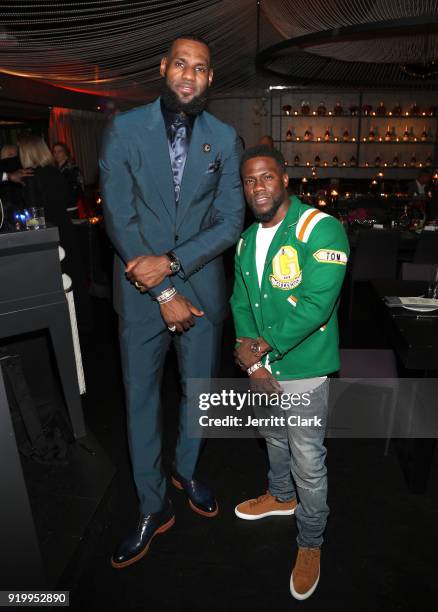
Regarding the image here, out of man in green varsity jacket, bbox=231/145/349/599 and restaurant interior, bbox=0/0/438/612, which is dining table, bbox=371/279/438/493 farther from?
man in green varsity jacket, bbox=231/145/349/599

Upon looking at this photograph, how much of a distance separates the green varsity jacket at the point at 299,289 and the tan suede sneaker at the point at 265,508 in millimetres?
753

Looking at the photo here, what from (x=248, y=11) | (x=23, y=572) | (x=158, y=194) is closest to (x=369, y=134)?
(x=248, y=11)

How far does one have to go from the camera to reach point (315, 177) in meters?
9.27

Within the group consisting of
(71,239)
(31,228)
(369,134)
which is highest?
(369,134)

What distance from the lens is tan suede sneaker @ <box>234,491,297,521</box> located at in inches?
84.7

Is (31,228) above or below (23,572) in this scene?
above

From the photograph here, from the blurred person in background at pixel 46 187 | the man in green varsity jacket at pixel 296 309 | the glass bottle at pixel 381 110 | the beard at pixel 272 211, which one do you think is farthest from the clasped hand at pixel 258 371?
the glass bottle at pixel 381 110

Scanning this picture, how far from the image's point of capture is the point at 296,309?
162 cm

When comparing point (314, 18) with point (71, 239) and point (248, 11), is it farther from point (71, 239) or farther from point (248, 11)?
point (71, 239)

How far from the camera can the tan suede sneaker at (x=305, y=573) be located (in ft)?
5.78

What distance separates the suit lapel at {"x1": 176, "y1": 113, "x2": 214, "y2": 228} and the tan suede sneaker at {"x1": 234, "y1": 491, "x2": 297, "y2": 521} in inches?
52.8

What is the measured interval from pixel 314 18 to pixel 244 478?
3645 millimetres

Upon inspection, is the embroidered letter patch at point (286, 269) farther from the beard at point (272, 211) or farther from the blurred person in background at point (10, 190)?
the blurred person in background at point (10, 190)

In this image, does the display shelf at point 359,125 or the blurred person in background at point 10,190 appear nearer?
the blurred person in background at point 10,190
